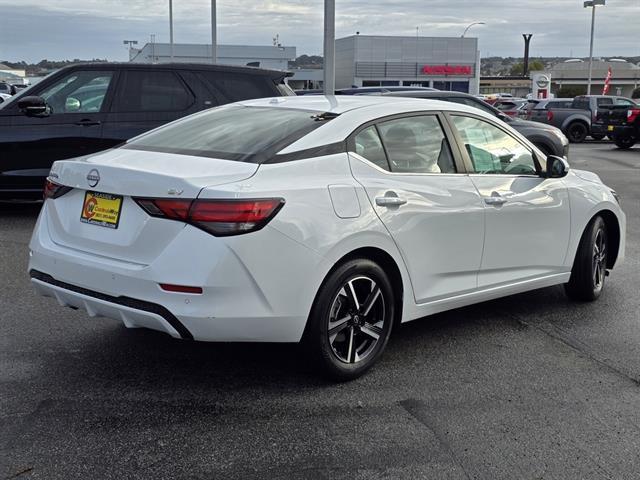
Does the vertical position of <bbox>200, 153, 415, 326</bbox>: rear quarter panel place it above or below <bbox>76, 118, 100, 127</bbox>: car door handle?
below

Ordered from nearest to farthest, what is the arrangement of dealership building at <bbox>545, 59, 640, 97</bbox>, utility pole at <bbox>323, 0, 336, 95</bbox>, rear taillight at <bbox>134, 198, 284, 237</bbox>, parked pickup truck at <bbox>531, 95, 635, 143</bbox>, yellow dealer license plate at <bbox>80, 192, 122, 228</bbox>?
rear taillight at <bbox>134, 198, 284, 237</bbox>
yellow dealer license plate at <bbox>80, 192, 122, 228</bbox>
utility pole at <bbox>323, 0, 336, 95</bbox>
parked pickup truck at <bbox>531, 95, 635, 143</bbox>
dealership building at <bbox>545, 59, 640, 97</bbox>

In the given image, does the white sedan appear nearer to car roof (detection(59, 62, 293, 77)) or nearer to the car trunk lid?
the car trunk lid

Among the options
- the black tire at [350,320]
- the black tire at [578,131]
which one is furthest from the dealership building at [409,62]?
the black tire at [350,320]

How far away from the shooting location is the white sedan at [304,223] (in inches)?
149

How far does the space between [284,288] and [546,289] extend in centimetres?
363

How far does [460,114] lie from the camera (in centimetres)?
527

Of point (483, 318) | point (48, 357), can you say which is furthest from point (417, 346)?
point (48, 357)

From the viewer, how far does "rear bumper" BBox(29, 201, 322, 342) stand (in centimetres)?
375

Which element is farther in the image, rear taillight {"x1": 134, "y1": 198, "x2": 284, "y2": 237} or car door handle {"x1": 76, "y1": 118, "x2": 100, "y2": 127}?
car door handle {"x1": 76, "y1": 118, "x2": 100, "y2": 127}

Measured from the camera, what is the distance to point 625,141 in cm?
2527

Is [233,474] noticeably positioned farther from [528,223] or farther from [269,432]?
[528,223]

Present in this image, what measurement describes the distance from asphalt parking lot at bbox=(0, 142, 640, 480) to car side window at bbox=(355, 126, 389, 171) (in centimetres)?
121

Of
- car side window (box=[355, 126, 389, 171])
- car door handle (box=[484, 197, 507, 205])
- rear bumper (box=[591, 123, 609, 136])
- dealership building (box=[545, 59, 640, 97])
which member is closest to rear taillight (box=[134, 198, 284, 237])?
car side window (box=[355, 126, 389, 171])

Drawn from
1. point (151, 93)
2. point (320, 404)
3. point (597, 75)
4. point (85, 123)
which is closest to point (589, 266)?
point (320, 404)
